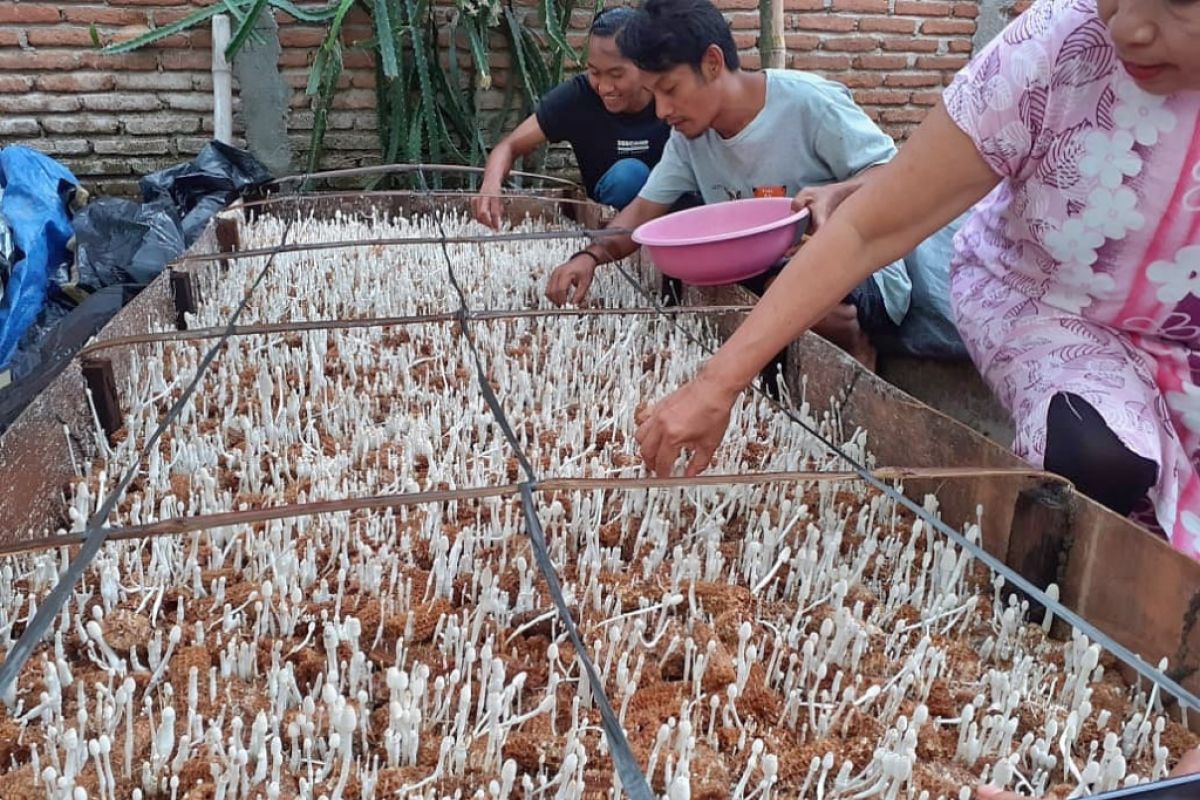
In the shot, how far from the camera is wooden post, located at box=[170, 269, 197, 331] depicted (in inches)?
93.4

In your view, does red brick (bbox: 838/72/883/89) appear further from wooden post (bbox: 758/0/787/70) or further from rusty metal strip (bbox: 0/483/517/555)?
rusty metal strip (bbox: 0/483/517/555)

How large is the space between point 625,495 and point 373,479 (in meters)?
0.40

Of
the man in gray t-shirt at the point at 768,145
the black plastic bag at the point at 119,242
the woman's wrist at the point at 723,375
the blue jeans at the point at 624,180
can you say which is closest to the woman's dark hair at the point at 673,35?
the man in gray t-shirt at the point at 768,145

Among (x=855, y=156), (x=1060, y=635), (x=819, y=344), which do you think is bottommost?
(x=1060, y=635)

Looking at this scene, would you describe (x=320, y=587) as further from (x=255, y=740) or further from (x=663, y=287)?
(x=663, y=287)

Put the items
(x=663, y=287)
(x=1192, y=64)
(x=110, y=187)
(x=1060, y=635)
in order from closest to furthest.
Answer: (x=1192, y=64)
(x=1060, y=635)
(x=663, y=287)
(x=110, y=187)

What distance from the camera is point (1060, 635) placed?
1188 mm

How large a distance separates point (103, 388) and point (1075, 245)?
162 centimetres

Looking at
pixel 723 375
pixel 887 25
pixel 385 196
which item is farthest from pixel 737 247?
pixel 887 25

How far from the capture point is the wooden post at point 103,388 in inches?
65.7

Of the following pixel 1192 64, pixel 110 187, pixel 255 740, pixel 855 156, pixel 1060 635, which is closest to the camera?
pixel 255 740

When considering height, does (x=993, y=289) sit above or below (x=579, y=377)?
above

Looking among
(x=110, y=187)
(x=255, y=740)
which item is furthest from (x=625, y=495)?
(x=110, y=187)

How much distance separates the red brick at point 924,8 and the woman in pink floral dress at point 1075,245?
397 cm
